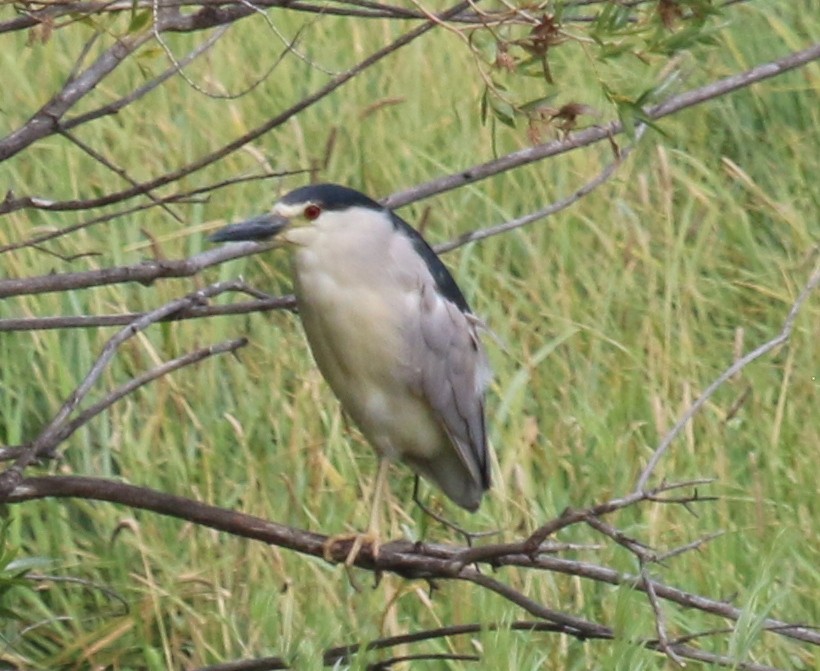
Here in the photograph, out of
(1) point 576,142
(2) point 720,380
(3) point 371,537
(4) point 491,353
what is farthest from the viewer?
(4) point 491,353

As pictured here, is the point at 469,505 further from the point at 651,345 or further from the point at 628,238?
the point at 628,238

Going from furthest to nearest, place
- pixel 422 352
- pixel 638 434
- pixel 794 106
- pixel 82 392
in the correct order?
pixel 794 106
pixel 638 434
pixel 422 352
pixel 82 392

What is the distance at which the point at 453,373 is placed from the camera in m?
3.32

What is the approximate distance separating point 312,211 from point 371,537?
0.57 metres

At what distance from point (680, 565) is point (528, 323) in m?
1.04

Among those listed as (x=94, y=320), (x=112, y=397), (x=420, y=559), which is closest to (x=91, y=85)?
(x=94, y=320)

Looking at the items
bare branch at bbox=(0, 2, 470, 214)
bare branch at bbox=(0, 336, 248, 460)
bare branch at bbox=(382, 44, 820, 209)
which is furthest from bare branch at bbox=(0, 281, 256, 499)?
bare branch at bbox=(382, 44, 820, 209)

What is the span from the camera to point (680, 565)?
344 centimetres

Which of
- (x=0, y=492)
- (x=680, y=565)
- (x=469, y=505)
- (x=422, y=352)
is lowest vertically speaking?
(x=680, y=565)

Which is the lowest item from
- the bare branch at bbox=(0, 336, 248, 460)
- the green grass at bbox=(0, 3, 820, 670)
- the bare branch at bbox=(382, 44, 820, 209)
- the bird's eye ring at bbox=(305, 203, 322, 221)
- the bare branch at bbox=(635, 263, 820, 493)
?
the green grass at bbox=(0, 3, 820, 670)

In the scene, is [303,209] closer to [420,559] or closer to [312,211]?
[312,211]

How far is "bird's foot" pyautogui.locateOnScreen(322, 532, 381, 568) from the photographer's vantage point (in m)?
2.69

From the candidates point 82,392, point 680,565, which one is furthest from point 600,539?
point 82,392

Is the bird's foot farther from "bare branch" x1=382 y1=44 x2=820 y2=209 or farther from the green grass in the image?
"bare branch" x1=382 y1=44 x2=820 y2=209
